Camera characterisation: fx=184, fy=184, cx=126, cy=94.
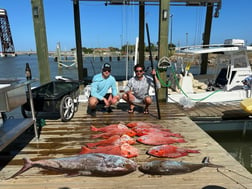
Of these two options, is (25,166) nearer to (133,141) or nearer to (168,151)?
(133,141)

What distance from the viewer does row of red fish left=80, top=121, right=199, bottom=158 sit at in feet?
8.24

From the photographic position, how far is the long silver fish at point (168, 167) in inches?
84.0

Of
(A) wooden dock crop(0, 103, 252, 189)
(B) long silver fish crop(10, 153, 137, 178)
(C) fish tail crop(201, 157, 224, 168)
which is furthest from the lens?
(C) fish tail crop(201, 157, 224, 168)

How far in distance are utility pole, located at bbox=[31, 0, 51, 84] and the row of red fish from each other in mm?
2346

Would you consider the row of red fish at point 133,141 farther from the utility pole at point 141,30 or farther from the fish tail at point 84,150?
the utility pole at point 141,30

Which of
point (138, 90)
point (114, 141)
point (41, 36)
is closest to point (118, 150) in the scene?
point (114, 141)

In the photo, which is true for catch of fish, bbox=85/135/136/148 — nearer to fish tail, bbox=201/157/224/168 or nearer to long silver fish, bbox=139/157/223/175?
long silver fish, bbox=139/157/223/175

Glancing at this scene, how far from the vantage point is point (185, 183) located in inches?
77.9

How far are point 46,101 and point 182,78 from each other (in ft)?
16.6

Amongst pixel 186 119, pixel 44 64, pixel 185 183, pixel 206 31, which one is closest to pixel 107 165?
pixel 185 183

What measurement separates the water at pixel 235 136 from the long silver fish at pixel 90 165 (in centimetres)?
299

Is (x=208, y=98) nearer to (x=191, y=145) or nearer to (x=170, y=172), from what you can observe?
(x=191, y=145)

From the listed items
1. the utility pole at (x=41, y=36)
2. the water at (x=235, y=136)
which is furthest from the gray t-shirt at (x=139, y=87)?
the utility pole at (x=41, y=36)

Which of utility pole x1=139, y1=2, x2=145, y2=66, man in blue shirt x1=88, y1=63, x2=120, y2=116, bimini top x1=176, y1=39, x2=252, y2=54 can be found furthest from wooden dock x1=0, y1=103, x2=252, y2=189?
utility pole x1=139, y1=2, x2=145, y2=66
